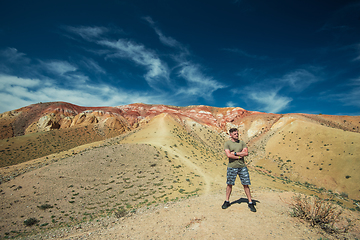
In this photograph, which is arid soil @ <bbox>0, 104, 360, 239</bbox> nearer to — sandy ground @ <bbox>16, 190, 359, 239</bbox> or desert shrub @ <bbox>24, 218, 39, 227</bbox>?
sandy ground @ <bbox>16, 190, 359, 239</bbox>

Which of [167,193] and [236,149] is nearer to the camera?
[236,149]

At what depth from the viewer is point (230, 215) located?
541cm

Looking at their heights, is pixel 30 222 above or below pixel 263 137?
below

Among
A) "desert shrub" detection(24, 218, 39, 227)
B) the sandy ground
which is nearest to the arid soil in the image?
the sandy ground

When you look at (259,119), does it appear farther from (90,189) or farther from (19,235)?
(19,235)

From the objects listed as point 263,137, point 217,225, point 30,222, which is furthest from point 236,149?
point 263,137

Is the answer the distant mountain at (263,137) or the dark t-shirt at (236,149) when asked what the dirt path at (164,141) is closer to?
the distant mountain at (263,137)

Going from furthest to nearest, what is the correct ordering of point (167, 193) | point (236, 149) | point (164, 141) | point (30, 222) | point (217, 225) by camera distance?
point (164, 141)
point (167, 193)
point (30, 222)
point (236, 149)
point (217, 225)

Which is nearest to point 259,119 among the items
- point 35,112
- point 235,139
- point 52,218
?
point 235,139

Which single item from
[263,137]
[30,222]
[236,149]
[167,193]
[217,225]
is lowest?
[30,222]

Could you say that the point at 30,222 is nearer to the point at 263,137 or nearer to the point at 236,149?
the point at 236,149

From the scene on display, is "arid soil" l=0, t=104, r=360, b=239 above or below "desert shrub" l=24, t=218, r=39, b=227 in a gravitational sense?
above

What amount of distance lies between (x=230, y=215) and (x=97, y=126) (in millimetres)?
58232

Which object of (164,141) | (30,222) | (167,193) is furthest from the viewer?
(164,141)
